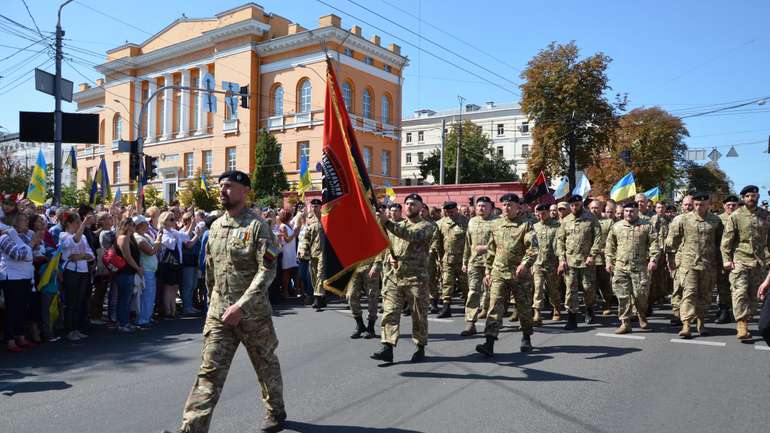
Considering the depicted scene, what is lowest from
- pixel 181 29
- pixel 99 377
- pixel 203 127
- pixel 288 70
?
pixel 99 377

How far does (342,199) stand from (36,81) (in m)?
12.0

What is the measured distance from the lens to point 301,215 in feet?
47.1

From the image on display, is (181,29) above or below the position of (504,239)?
above

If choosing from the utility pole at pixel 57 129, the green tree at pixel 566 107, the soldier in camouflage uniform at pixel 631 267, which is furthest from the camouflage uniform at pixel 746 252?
the green tree at pixel 566 107

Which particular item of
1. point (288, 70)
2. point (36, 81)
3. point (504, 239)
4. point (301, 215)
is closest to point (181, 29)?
point (288, 70)

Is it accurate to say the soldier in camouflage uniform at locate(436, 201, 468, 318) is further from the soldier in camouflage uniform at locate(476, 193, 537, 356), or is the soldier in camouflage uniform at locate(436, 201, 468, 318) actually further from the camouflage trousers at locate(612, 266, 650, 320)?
the soldier in camouflage uniform at locate(476, 193, 537, 356)

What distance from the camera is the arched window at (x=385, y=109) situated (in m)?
50.8

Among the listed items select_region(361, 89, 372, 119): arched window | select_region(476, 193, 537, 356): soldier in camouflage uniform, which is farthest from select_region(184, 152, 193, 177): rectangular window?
select_region(476, 193, 537, 356): soldier in camouflage uniform

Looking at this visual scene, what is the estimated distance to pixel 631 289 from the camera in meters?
9.41

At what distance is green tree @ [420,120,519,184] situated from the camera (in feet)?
167

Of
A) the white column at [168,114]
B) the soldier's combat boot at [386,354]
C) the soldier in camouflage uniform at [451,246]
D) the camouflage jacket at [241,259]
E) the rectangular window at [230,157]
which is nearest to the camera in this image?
the camouflage jacket at [241,259]

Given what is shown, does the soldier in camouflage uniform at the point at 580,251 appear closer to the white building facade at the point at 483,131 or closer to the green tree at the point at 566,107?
the green tree at the point at 566,107

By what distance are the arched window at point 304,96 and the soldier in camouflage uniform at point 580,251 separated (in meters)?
38.2

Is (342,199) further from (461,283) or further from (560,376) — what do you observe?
(461,283)
